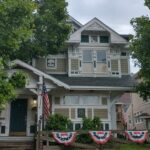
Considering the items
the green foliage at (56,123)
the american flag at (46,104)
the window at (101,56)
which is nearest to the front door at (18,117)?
the green foliage at (56,123)

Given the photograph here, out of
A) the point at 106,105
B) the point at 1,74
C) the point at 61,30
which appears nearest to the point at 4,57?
the point at 1,74

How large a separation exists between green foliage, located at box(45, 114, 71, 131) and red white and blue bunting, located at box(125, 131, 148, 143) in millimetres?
3623

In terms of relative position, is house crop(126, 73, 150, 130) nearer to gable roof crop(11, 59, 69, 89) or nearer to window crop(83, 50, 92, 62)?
window crop(83, 50, 92, 62)

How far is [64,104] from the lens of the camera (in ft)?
66.3

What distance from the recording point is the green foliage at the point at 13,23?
44.0 ft

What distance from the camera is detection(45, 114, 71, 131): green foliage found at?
1723 cm

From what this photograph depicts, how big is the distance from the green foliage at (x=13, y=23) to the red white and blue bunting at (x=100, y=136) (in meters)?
5.51

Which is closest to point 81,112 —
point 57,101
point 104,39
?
point 57,101

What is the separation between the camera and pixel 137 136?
15.6 m

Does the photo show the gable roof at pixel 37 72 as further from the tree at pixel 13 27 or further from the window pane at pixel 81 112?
the tree at pixel 13 27

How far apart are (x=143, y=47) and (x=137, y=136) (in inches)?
A: 203

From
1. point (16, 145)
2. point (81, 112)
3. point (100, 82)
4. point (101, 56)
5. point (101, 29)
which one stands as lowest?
point (16, 145)

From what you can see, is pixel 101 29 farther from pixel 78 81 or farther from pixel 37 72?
pixel 37 72

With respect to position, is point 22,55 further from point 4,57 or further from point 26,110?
point 4,57
